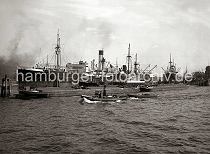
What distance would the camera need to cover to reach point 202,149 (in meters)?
22.2

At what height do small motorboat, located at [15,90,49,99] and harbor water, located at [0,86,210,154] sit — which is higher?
small motorboat, located at [15,90,49,99]

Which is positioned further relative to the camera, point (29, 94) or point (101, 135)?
point (29, 94)

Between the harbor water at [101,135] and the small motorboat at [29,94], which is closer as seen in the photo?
the harbor water at [101,135]

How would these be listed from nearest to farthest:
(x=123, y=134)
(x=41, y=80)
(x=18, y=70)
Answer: (x=123, y=134) → (x=18, y=70) → (x=41, y=80)

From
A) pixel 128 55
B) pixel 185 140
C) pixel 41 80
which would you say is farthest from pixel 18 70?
pixel 185 140

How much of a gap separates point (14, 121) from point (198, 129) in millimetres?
24989

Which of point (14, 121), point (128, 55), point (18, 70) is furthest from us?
point (128, 55)

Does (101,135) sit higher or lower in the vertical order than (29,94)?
lower

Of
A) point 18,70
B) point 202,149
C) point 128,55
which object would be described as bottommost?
point 202,149

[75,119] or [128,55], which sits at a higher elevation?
[128,55]

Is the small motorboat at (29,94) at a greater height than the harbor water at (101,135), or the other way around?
the small motorboat at (29,94)

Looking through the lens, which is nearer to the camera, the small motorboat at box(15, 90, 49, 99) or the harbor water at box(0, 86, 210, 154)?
the harbor water at box(0, 86, 210, 154)

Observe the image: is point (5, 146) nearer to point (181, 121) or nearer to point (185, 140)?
point (185, 140)

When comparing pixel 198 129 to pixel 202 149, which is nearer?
pixel 202 149
